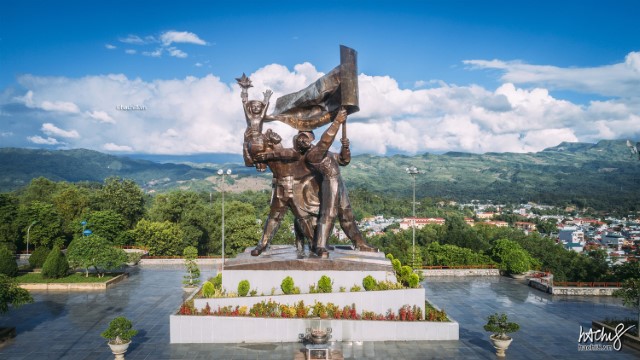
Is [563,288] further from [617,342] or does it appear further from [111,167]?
[111,167]

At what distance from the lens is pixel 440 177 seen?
179 metres

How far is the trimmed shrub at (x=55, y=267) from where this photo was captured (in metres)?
17.8

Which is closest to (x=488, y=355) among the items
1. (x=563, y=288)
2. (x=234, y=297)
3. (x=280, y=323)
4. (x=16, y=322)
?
(x=280, y=323)

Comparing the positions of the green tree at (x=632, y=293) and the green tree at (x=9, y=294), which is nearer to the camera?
the green tree at (x=9, y=294)

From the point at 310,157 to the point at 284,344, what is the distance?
201 inches

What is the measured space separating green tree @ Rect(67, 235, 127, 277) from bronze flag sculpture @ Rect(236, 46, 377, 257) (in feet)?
25.3

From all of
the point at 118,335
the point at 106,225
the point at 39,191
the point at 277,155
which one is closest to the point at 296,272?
the point at 277,155

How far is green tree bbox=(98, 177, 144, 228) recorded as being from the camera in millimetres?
31938

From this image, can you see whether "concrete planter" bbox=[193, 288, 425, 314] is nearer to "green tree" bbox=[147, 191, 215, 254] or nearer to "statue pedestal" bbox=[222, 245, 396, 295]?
"statue pedestal" bbox=[222, 245, 396, 295]

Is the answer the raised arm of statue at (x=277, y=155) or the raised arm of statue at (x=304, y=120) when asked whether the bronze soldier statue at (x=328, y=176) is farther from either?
the raised arm of statue at (x=304, y=120)

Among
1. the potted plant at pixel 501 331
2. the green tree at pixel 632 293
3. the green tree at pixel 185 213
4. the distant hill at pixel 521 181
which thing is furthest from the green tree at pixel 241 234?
the distant hill at pixel 521 181

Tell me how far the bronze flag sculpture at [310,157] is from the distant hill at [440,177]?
96137 mm

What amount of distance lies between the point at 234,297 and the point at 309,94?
629cm

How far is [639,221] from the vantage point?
8056 cm
